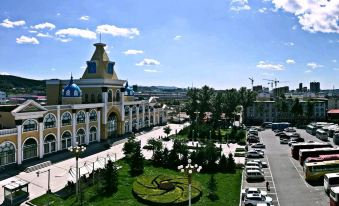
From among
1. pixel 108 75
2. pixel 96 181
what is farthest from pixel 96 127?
pixel 96 181

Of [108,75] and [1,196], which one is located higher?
[108,75]

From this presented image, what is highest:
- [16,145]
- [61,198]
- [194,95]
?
[194,95]

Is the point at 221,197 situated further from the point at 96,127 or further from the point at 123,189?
the point at 96,127

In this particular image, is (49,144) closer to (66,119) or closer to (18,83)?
(66,119)

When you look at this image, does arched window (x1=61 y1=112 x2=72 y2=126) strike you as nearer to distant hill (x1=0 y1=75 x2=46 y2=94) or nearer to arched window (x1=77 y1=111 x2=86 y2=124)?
arched window (x1=77 y1=111 x2=86 y2=124)

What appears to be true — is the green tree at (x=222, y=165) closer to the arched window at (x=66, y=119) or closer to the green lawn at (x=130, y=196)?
the green lawn at (x=130, y=196)

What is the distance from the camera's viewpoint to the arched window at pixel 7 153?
39219 millimetres

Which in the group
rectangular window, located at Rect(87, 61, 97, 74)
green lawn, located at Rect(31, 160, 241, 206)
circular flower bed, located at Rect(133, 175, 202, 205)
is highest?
rectangular window, located at Rect(87, 61, 97, 74)

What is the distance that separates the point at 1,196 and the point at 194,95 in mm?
51790

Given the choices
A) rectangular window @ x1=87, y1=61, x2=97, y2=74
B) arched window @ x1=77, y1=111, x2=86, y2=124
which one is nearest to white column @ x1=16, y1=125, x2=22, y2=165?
arched window @ x1=77, y1=111, x2=86, y2=124

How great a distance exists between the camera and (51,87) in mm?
64500

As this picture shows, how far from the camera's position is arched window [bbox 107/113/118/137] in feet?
208

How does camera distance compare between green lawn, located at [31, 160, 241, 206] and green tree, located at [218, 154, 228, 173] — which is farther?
green tree, located at [218, 154, 228, 173]

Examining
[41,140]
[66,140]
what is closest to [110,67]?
[66,140]
